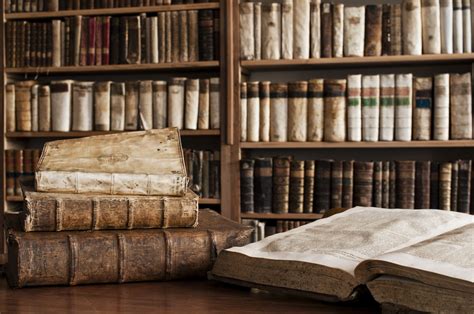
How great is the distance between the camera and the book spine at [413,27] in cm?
318

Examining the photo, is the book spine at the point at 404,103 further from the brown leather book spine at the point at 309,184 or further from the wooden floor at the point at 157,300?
the wooden floor at the point at 157,300

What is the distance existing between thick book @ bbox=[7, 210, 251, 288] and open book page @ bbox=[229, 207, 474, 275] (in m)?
0.07

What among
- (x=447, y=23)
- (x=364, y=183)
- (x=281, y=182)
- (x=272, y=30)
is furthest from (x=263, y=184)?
(x=447, y=23)

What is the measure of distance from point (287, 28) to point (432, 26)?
0.61 meters

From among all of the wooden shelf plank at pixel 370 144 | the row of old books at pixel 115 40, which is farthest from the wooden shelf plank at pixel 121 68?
the wooden shelf plank at pixel 370 144

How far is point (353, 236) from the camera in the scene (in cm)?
104

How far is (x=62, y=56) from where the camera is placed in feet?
11.7

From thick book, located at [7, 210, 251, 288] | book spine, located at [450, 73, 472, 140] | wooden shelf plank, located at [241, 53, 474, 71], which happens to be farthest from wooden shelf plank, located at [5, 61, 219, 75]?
thick book, located at [7, 210, 251, 288]

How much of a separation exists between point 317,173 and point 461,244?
236 cm

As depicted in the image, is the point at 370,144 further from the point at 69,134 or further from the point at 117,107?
the point at 69,134

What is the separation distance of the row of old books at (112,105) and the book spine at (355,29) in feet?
2.03

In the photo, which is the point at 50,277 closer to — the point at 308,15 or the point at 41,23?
the point at 308,15

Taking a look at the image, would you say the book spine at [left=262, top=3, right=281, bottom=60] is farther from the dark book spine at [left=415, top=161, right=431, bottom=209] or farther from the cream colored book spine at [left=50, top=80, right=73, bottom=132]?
the cream colored book spine at [left=50, top=80, right=73, bottom=132]

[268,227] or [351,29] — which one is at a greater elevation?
[351,29]
